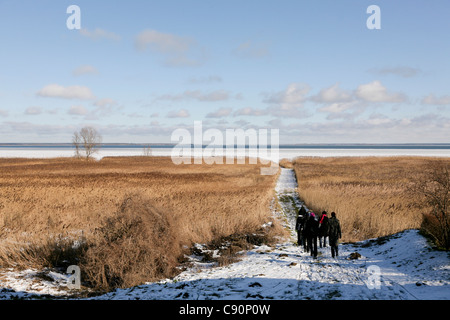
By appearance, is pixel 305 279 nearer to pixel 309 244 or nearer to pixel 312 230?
pixel 312 230

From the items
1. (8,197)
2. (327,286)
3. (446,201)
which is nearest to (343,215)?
(446,201)

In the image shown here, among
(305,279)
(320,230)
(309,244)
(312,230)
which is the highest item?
(312,230)

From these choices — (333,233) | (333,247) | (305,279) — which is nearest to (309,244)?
(333,247)

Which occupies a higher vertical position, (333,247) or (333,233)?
(333,233)

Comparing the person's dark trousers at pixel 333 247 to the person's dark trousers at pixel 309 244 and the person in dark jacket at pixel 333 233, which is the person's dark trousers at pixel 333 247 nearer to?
the person in dark jacket at pixel 333 233

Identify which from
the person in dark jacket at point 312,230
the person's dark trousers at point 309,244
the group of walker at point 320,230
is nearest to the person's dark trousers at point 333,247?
the group of walker at point 320,230

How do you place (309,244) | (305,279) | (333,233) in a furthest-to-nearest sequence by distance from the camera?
1. (309,244)
2. (333,233)
3. (305,279)

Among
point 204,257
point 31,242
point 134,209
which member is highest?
point 134,209

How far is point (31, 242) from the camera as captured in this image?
37.4ft

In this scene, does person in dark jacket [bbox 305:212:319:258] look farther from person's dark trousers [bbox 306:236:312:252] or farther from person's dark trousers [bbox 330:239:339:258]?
person's dark trousers [bbox 330:239:339:258]

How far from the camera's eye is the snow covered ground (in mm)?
7113

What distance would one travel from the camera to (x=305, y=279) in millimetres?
8086

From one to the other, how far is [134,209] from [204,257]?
3.42m
